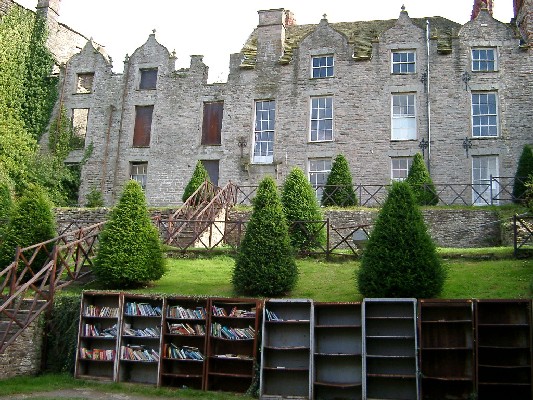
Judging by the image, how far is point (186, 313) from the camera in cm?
1275

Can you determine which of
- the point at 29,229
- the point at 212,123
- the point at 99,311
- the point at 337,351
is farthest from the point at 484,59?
the point at 99,311

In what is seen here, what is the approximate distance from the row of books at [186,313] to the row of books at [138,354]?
2.65 ft

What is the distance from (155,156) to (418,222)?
691 inches

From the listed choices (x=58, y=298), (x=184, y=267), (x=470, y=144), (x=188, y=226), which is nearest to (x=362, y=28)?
(x=470, y=144)

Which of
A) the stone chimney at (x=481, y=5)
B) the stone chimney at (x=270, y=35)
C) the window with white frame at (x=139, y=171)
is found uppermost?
the stone chimney at (x=481, y=5)

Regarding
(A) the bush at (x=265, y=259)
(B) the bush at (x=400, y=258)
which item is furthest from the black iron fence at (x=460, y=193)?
(B) the bush at (x=400, y=258)

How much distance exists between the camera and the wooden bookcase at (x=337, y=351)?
37.8 ft

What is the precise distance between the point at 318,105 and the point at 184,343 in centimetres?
1709

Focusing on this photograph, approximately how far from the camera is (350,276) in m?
15.9

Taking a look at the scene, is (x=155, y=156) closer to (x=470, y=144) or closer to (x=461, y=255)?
(x=470, y=144)

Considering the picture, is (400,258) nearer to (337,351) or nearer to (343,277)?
(337,351)

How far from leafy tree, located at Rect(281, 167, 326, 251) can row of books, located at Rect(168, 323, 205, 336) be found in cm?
650

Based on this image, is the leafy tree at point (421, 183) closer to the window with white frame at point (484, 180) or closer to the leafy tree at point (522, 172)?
the window with white frame at point (484, 180)

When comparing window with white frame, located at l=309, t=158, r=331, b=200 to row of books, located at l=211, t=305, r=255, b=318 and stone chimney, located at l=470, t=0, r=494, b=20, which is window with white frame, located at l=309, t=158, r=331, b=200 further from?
row of books, located at l=211, t=305, r=255, b=318
